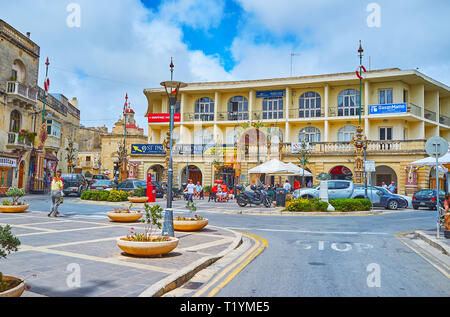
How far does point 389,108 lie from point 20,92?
32.2 meters

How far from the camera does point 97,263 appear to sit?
6.82 m

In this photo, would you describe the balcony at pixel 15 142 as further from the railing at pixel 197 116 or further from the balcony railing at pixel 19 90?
the railing at pixel 197 116

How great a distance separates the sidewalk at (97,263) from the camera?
17.4 feet

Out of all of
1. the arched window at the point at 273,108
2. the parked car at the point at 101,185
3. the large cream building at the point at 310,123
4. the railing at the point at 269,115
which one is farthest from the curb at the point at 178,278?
the arched window at the point at 273,108

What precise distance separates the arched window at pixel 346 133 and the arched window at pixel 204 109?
554 inches

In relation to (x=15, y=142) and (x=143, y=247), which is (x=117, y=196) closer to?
(x=15, y=142)

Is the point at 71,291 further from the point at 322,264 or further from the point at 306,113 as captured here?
the point at 306,113

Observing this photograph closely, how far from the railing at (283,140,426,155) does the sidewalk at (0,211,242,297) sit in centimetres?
2501

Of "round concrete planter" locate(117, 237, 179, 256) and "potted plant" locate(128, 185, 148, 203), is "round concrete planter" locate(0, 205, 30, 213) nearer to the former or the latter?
"potted plant" locate(128, 185, 148, 203)

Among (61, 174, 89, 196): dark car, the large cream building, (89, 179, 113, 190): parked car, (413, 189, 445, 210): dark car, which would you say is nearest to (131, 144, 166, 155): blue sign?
the large cream building

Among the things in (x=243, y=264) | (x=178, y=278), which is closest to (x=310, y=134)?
(x=243, y=264)

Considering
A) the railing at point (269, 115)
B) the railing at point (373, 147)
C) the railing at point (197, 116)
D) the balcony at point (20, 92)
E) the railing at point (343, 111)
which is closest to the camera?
the railing at point (373, 147)

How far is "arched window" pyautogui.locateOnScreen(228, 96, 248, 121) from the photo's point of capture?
42984mm

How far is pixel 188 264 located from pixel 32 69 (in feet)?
112
